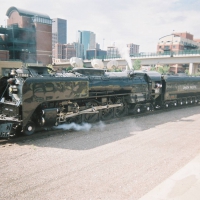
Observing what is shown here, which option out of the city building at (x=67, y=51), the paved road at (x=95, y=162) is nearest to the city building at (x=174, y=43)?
the city building at (x=67, y=51)

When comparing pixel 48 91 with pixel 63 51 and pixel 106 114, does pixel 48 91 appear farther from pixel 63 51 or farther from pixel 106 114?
pixel 63 51

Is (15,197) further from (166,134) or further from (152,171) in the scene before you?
(166,134)

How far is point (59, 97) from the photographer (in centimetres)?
999

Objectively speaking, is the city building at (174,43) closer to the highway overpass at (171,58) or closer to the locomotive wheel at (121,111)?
the highway overpass at (171,58)

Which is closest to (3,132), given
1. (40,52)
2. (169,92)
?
(169,92)

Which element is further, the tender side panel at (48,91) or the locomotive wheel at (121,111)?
the locomotive wheel at (121,111)

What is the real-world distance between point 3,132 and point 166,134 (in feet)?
23.5

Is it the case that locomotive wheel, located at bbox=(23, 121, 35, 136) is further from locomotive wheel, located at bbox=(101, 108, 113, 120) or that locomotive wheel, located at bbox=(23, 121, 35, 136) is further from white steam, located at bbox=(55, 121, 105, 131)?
locomotive wheel, located at bbox=(101, 108, 113, 120)

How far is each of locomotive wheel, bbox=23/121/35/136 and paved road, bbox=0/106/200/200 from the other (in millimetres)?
549

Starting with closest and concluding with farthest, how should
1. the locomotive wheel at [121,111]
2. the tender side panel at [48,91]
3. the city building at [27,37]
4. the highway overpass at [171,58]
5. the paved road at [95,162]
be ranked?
the paved road at [95,162] < the tender side panel at [48,91] < the locomotive wheel at [121,111] < the highway overpass at [171,58] < the city building at [27,37]

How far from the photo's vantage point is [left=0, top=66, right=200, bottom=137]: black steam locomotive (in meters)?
8.98

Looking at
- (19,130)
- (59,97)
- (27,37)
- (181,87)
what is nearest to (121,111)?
(59,97)

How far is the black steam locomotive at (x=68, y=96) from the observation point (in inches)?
Result: 354

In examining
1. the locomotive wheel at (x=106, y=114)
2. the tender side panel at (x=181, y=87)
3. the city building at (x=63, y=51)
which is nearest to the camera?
the locomotive wheel at (x=106, y=114)
